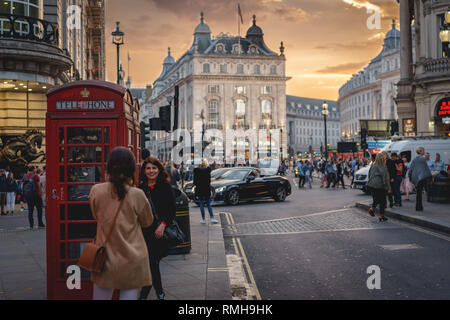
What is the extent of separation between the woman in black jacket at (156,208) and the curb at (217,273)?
2.51 ft

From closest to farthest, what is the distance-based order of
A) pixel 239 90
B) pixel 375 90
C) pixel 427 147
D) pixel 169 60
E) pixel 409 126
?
1. pixel 427 147
2. pixel 409 126
3. pixel 239 90
4. pixel 375 90
5. pixel 169 60

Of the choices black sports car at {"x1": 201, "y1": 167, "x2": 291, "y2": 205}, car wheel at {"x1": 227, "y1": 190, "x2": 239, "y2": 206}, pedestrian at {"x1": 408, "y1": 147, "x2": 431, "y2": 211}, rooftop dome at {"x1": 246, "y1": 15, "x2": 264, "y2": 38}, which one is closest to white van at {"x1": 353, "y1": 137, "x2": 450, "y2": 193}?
black sports car at {"x1": 201, "y1": 167, "x2": 291, "y2": 205}

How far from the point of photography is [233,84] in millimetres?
102000

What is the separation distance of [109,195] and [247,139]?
98.6 m

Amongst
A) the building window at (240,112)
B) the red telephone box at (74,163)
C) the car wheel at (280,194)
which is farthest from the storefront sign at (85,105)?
the building window at (240,112)

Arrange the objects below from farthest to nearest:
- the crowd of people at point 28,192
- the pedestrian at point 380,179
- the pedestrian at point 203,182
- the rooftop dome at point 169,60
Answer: the rooftop dome at point 169,60 < the crowd of people at point 28,192 < the pedestrian at point 203,182 < the pedestrian at point 380,179

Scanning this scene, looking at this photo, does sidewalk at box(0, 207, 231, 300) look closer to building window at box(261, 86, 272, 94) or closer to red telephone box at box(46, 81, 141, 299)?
red telephone box at box(46, 81, 141, 299)

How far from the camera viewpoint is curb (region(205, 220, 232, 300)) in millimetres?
6633

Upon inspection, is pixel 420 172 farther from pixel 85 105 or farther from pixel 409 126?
pixel 409 126

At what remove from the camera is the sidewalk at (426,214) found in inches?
490

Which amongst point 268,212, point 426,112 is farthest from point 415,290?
point 426,112

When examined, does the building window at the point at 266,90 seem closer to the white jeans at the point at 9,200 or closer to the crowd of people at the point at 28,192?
the crowd of people at the point at 28,192

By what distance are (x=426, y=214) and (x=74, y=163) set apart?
11074mm

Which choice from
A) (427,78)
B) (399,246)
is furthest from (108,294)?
(427,78)
